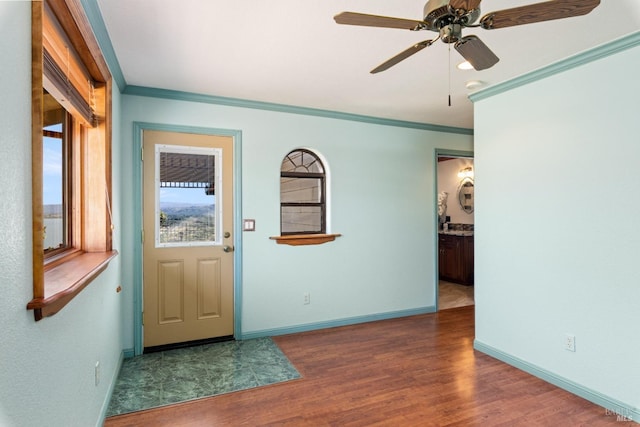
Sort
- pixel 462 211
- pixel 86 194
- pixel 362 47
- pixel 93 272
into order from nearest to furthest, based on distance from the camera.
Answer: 1. pixel 93 272
2. pixel 86 194
3. pixel 362 47
4. pixel 462 211

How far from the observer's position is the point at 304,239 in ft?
12.6

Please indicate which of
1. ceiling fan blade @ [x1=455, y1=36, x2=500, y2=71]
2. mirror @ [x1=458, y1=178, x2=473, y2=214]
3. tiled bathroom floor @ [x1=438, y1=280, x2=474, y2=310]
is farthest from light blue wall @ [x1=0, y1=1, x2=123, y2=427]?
mirror @ [x1=458, y1=178, x2=473, y2=214]

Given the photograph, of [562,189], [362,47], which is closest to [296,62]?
[362,47]

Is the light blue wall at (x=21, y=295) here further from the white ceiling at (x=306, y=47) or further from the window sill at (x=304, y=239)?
the window sill at (x=304, y=239)

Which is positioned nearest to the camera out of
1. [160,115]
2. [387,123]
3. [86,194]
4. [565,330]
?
Answer: [86,194]

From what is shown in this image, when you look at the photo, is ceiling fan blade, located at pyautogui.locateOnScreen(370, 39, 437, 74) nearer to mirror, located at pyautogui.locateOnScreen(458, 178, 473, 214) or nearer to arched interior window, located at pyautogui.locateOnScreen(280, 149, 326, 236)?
arched interior window, located at pyautogui.locateOnScreen(280, 149, 326, 236)

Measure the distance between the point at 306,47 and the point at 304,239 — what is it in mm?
1981

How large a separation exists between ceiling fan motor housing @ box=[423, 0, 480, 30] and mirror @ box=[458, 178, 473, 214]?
5.60 m

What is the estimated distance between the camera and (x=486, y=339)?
3.28 meters

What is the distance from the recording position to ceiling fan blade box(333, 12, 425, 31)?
1457 mm

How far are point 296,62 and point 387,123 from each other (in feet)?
6.20

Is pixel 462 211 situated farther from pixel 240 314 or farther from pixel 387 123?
pixel 240 314

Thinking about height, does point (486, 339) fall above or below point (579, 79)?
below

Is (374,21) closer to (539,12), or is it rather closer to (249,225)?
(539,12)
